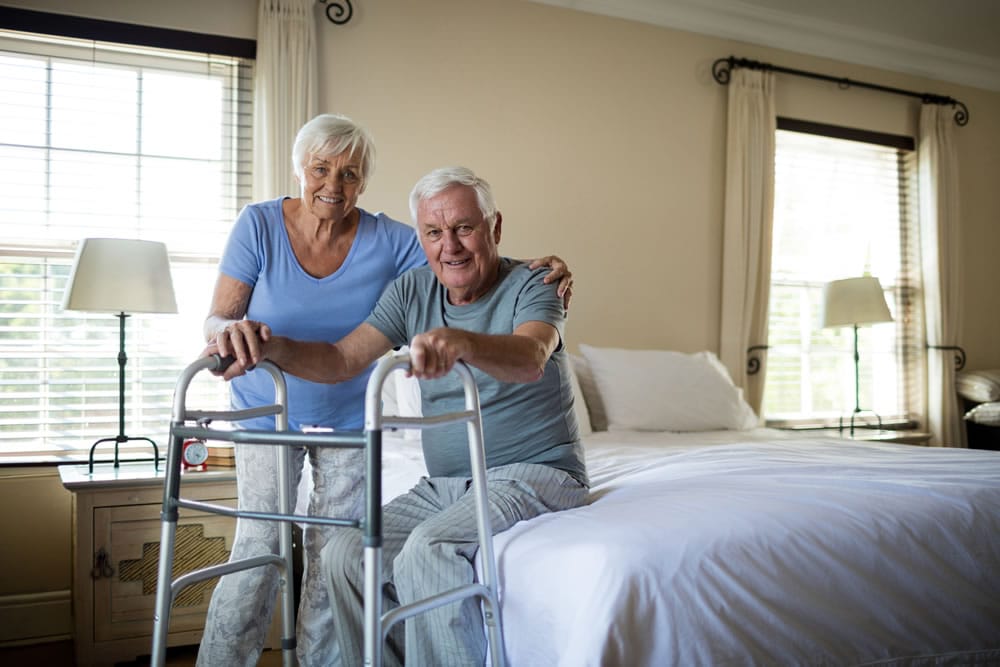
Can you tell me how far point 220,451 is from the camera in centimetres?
310

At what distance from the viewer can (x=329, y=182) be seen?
202cm

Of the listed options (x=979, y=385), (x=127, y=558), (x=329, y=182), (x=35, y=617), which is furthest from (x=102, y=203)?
(x=979, y=385)

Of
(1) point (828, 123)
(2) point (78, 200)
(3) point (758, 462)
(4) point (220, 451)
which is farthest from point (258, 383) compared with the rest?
(1) point (828, 123)

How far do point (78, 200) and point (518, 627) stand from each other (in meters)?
2.81

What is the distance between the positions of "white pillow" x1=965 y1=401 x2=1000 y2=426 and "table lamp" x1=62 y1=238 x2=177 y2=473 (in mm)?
4421

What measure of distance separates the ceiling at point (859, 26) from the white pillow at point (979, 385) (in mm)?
1948

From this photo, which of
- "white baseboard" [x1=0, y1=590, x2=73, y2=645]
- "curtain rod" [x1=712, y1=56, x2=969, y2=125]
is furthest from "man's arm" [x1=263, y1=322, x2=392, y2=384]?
"curtain rod" [x1=712, y1=56, x2=969, y2=125]

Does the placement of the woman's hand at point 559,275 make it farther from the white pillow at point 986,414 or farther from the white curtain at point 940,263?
the white curtain at point 940,263

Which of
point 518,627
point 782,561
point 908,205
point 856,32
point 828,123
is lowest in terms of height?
point 518,627

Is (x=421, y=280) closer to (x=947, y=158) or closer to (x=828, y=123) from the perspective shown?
(x=828, y=123)

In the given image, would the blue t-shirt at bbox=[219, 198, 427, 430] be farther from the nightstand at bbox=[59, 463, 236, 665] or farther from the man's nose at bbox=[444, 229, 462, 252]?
the nightstand at bbox=[59, 463, 236, 665]

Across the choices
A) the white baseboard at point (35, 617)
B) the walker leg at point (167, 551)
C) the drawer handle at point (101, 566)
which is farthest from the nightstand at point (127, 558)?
the walker leg at point (167, 551)

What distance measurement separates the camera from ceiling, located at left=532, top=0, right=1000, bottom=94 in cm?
452

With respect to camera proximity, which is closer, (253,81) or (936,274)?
(253,81)
